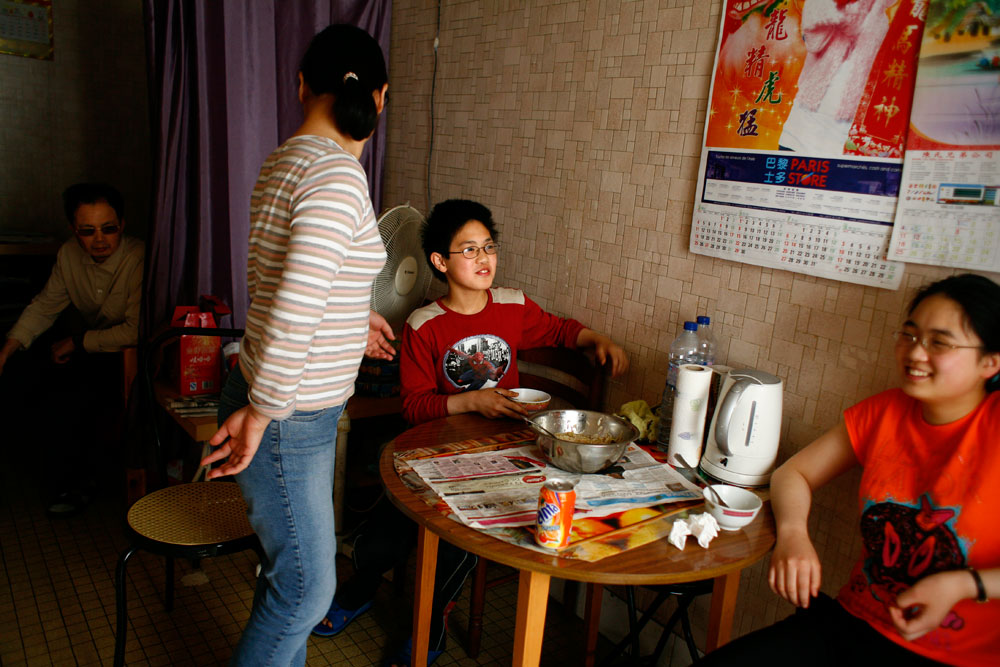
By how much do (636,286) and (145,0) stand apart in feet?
6.05

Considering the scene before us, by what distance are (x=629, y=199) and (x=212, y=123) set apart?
1.49m

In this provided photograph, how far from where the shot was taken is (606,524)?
1262 millimetres

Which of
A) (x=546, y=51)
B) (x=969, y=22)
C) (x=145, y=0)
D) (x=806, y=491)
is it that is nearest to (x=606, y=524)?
→ (x=806, y=491)

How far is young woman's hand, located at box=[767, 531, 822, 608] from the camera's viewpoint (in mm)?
1189

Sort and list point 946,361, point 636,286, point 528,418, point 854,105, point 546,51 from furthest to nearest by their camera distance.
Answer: point 546,51 → point 636,286 → point 528,418 → point 854,105 → point 946,361

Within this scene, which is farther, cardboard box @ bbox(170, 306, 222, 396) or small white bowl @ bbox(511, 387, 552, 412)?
cardboard box @ bbox(170, 306, 222, 396)

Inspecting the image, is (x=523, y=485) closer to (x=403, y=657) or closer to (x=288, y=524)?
(x=288, y=524)

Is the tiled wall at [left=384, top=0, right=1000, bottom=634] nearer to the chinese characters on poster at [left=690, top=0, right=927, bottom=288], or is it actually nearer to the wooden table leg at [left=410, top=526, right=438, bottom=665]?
the chinese characters on poster at [left=690, top=0, right=927, bottom=288]

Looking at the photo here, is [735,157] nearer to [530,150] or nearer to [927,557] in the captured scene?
[530,150]

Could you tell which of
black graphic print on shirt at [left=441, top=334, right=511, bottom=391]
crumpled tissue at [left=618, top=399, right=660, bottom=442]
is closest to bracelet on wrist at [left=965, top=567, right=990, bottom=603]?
crumpled tissue at [left=618, top=399, right=660, bottom=442]

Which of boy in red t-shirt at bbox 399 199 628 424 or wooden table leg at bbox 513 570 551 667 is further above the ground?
boy in red t-shirt at bbox 399 199 628 424

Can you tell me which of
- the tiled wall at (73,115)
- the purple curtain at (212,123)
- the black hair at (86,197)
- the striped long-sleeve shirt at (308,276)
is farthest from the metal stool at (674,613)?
the tiled wall at (73,115)

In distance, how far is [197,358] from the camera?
2.27 meters

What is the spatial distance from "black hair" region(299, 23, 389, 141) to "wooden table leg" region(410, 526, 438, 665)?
81 centimetres
